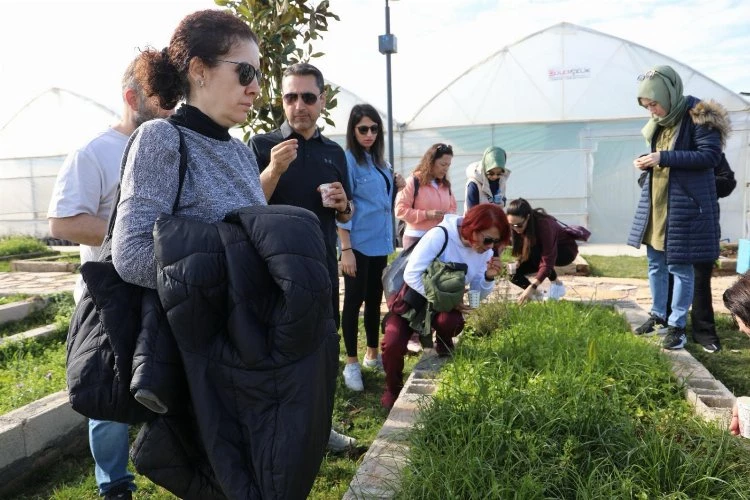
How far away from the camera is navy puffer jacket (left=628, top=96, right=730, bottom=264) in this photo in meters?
4.02

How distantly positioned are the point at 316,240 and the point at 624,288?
6.55 m

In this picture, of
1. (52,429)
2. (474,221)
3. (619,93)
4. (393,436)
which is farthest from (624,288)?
(619,93)

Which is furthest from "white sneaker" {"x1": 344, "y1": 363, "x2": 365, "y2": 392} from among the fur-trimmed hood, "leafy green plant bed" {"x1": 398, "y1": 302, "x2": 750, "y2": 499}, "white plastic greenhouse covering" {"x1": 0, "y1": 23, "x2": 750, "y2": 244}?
"white plastic greenhouse covering" {"x1": 0, "y1": 23, "x2": 750, "y2": 244}

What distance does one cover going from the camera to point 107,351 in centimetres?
139

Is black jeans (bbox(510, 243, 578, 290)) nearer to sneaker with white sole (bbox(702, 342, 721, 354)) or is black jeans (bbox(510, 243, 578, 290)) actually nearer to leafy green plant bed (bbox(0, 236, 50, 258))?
sneaker with white sole (bbox(702, 342, 721, 354))

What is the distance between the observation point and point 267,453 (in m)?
1.32

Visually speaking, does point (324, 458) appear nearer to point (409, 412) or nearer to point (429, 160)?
point (409, 412)

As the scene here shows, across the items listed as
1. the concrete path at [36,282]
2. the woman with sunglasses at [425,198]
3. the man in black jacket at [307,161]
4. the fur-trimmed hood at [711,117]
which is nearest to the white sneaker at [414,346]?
the woman with sunglasses at [425,198]

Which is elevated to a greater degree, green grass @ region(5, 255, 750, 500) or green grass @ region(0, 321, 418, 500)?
green grass @ region(5, 255, 750, 500)

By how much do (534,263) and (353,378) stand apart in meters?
2.50

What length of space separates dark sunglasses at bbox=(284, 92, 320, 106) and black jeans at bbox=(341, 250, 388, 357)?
118 centimetres

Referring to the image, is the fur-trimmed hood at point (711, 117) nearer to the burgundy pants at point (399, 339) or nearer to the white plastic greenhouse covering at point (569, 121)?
the burgundy pants at point (399, 339)

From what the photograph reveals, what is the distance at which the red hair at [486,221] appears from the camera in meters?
3.43

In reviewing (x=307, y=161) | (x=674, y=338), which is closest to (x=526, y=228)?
(x=674, y=338)
